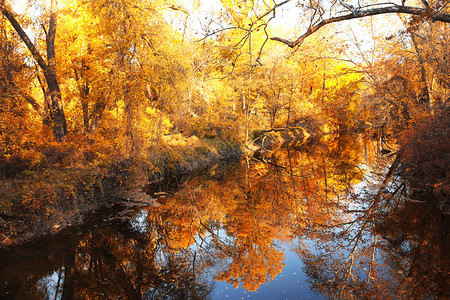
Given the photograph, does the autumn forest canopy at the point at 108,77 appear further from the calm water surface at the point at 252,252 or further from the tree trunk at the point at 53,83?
the calm water surface at the point at 252,252

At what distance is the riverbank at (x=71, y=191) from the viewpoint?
24.7ft

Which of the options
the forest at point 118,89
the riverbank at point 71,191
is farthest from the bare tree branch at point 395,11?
the riverbank at point 71,191

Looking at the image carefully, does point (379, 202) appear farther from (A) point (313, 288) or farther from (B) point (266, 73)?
(B) point (266, 73)

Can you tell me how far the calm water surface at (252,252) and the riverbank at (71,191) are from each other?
1.77 ft

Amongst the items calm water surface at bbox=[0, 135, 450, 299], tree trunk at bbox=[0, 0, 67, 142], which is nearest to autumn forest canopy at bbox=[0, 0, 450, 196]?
tree trunk at bbox=[0, 0, 67, 142]

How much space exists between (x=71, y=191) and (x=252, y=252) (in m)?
5.57

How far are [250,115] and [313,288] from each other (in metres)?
19.7

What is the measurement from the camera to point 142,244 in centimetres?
773

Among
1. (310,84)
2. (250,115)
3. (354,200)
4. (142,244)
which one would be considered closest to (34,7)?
(142,244)

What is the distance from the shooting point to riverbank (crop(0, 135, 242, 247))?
7.53m

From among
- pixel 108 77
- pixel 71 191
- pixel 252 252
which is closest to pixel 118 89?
pixel 108 77

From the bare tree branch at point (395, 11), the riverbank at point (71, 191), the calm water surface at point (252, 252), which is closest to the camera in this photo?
the bare tree branch at point (395, 11)

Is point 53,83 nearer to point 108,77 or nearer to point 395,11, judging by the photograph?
point 108,77

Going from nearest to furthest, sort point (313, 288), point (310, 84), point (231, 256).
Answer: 1. point (313, 288)
2. point (231, 256)
3. point (310, 84)
